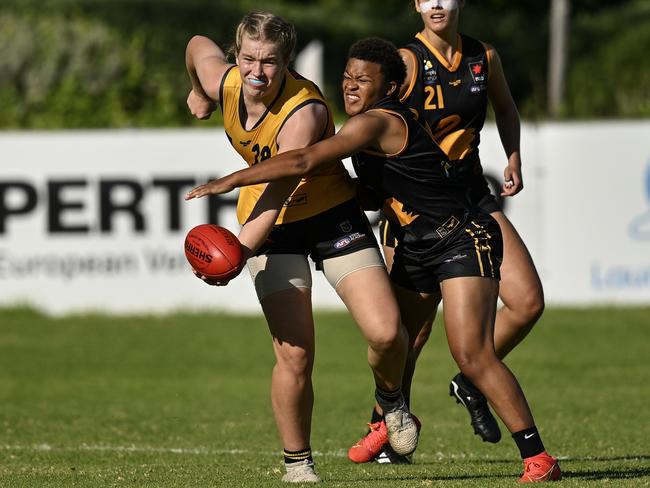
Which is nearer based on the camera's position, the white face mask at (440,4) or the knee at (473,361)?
the knee at (473,361)

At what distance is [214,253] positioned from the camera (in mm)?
6281

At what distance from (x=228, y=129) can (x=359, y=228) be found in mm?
823

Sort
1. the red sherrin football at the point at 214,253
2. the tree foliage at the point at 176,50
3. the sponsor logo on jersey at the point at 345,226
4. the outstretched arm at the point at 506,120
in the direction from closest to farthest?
the red sherrin football at the point at 214,253 < the sponsor logo on jersey at the point at 345,226 < the outstretched arm at the point at 506,120 < the tree foliage at the point at 176,50

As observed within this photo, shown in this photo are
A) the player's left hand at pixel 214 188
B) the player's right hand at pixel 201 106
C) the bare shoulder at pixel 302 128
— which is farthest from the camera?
the player's right hand at pixel 201 106

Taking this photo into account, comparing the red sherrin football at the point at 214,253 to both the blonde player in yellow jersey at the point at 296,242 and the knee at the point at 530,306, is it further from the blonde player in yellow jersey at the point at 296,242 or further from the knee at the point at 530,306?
the knee at the point at 530,306

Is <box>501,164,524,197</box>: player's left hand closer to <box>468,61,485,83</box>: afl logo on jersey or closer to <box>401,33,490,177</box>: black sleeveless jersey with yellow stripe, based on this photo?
<box>401,33,490,177</box>: black sleeveless jersey with yellow stripe

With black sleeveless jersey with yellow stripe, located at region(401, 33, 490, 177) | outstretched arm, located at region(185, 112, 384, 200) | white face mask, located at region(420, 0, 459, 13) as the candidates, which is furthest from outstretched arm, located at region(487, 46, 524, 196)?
outstretched arm, located at region(185, 112, 384, 200)

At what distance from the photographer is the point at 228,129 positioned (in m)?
6.78

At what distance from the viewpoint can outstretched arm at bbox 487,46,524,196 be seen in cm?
753

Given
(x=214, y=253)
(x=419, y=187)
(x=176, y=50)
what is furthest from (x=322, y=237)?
(x=176, y=50)

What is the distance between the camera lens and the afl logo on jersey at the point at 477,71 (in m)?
7.35

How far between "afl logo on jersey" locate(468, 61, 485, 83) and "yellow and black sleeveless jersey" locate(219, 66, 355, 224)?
95 cm

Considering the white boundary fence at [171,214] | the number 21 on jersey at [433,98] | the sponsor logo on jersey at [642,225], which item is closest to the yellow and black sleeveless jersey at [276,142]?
the number 21 on jersey at [433,98]

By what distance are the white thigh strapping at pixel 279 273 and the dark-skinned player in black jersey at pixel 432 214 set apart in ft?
1.05
